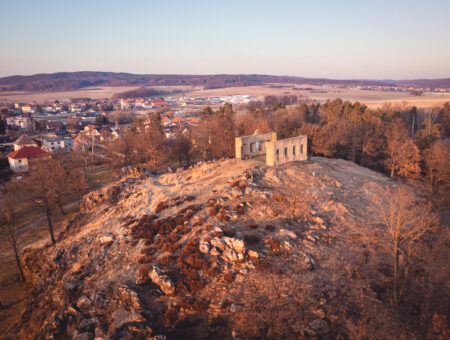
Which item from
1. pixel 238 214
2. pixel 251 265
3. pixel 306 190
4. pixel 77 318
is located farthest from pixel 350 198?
pixel 77 318

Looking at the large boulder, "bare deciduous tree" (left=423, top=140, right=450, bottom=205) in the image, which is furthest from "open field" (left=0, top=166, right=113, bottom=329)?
"bare deciduous tree" (left=423, top=140, right=450, bottom=205)

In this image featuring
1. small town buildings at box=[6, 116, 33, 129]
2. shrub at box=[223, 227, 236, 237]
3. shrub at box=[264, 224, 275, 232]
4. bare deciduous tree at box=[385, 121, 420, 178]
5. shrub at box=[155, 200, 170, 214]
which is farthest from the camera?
small town buildings at box=[6, 116, 33, 129]

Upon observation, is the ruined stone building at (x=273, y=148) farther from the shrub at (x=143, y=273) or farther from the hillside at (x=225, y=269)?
the shrub at (x=143, y=273)

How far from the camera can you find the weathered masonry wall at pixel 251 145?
4053cm

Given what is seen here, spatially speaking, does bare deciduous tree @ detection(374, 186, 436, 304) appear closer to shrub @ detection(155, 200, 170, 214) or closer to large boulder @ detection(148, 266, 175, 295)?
large boulder @ detection(148, 266, 175, 295)

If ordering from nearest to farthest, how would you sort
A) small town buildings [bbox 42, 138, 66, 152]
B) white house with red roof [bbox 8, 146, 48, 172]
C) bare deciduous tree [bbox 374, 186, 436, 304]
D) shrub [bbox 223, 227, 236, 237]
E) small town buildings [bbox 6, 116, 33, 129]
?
bare deciduous tree [bbox 374, 186, 436, 304], shrub [bbox 223, 227, 236, 237], white house with red roof [bbox 8, 146, 48, 172], small town buildings [bbox 42, 138, 66, 152], small town buildings [bbox 6, 116, 33, 129]

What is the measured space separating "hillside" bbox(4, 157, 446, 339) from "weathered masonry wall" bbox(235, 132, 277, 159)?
7.55m

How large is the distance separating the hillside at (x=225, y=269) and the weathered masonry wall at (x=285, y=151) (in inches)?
105

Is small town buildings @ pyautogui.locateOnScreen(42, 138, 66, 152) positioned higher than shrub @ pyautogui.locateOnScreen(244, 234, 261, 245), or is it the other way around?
small town buildings @ pyautogui.locateOnScreen(42, 138, 66, 152)

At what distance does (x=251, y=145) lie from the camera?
42.1m

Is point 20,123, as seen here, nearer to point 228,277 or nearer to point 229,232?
point 229,232

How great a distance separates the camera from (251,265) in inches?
751

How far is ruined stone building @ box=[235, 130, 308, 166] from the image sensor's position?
3578cm

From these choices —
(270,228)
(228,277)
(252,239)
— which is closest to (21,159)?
(252,239)
